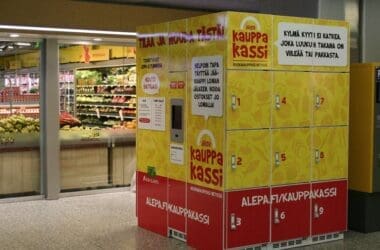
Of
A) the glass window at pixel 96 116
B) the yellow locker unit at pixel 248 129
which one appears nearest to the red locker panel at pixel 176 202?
the yellow locker unit at pixel 248 129

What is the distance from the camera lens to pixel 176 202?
6266 millimetres

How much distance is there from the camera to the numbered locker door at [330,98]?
607cm

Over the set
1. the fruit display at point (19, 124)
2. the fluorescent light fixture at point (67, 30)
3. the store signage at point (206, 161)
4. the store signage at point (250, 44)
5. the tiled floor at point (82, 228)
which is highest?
the fluorescent light fixture at point (67, 30)

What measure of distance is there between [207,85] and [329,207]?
1.86m

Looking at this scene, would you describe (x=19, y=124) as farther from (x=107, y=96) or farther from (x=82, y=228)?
(x=82, y=228)

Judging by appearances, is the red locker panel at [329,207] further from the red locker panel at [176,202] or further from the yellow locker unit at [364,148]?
the red locker panel at [176,202]

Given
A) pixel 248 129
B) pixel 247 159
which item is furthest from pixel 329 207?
pixel 248 129

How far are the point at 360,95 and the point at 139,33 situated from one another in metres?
2.49

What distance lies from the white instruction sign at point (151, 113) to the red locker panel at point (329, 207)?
1.71 meters

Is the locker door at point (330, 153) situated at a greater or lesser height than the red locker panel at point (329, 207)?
greater

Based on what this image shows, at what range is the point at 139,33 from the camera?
22.2 feet

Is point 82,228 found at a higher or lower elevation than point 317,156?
lower

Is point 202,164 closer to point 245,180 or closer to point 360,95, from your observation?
point 245,180

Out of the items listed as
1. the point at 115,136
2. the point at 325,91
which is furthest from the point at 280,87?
the point at 115,136
